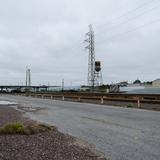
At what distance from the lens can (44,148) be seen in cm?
1023

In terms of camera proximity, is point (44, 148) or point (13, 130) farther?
point (13, 130)

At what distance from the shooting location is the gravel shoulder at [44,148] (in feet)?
29.7

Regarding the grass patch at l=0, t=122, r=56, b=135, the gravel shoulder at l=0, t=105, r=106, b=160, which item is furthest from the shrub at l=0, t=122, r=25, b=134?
the gravel shoulder at l=0, t=105, r=106, b=160

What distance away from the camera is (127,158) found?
9.23m

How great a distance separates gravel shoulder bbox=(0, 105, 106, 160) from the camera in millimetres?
9047

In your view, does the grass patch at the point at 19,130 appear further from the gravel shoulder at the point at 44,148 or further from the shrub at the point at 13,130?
the gravel shoulder at the point at 44,148

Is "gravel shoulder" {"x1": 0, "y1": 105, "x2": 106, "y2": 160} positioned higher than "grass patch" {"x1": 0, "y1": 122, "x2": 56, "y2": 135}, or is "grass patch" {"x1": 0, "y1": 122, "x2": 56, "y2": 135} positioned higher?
"grass patch" {"x1": 0, "y1": 122, "x2": 56, "y2": 135}

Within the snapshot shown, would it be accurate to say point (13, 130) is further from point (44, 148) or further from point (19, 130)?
point (44, 148)

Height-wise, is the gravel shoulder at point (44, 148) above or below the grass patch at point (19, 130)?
below

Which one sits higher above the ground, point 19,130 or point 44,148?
point 19,130

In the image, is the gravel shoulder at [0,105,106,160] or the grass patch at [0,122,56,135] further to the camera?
the grass patch at [0,122,56,135]

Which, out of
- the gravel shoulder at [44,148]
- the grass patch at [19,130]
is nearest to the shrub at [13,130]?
the grass patch at [19,130]

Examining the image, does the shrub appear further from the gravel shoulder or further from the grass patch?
the gravel shoulder

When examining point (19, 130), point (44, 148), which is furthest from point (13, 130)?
point (44, 148)
